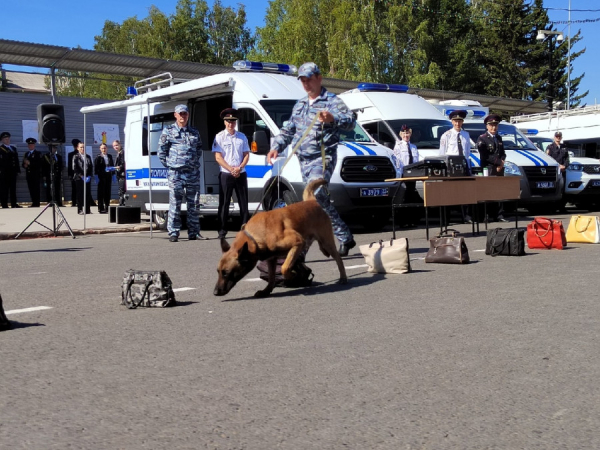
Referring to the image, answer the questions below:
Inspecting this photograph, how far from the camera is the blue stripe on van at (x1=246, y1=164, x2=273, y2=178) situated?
13.5 metres

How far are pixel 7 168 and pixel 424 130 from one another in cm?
1291

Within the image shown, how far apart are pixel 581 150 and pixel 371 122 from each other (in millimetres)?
8698

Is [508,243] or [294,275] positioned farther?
[508,243]

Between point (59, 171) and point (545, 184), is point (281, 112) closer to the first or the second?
point (545, 184)

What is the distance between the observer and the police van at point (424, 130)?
1620 centimetres

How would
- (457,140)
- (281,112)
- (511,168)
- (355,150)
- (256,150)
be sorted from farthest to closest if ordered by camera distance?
(511,168) → (457,140) → (281,112) → (355,150) → (256,150)

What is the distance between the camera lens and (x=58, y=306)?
254 inches

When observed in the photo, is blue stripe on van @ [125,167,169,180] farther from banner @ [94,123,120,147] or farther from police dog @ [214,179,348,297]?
banner @ [94,123,120,147]

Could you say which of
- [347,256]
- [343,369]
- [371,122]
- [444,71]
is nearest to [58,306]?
[343,369]

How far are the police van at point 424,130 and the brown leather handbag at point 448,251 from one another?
6.52m

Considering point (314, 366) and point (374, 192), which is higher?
point (374, 192)

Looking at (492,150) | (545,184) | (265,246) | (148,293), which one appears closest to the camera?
(148,293)

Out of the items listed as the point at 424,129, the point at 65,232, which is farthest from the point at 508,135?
the point at 65,232

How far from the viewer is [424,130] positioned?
16453 mm
